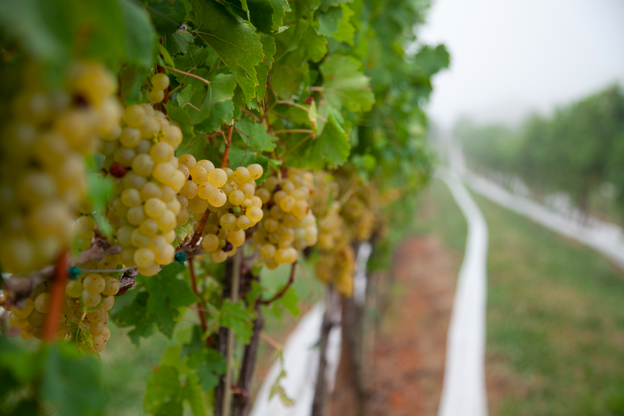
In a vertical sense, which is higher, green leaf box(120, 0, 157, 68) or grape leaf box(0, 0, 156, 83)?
green leaf box(120, 0, 157, 68)

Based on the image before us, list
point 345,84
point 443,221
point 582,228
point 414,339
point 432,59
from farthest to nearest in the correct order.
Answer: point 582,228, point 443,221, point 414,339, point 432,59, point 345,84

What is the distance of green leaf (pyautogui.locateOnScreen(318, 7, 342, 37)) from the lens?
37.4 inches

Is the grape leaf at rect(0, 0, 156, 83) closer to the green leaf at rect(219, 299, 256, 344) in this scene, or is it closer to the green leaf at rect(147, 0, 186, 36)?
the green leaf at rect(147, 0, 186, 36)

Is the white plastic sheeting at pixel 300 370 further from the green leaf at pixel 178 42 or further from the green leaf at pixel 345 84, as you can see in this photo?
the green leaf at pixel 178 42

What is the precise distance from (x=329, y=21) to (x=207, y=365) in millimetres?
1022

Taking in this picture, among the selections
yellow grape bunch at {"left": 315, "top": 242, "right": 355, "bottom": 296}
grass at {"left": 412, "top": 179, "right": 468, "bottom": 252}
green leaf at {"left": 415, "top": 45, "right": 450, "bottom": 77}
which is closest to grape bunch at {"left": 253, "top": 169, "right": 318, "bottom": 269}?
yellow grape bunch at {"left": 315, "top": 242, "right": 355, "bottom": 296}

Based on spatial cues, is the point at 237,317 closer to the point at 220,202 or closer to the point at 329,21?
the point at 220,202

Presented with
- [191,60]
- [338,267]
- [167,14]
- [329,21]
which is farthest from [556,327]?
[167,14]

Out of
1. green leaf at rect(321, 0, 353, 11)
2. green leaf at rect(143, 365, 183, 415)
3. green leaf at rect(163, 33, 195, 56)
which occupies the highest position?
green leaf at rect(321, 0, 353, 11)

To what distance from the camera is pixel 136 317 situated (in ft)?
3.31

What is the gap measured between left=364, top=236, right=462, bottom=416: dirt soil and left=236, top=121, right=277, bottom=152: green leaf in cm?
357

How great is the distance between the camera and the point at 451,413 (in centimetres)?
497

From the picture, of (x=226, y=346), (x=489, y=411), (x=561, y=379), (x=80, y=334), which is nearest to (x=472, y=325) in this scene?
(x=561, y=379)

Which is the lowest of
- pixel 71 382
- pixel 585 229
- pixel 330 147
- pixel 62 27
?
pixel 71 382
